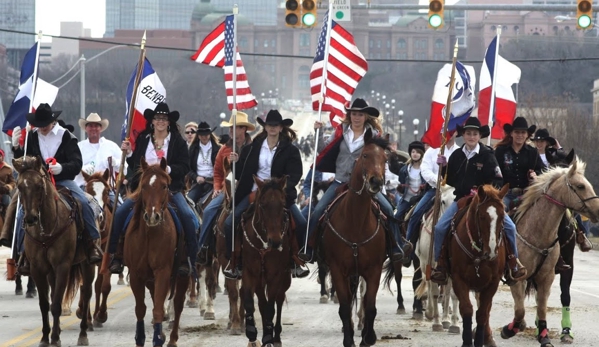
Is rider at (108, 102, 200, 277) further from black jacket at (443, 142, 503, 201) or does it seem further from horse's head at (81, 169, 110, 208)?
black jacket at (443, 142, 503, 201)

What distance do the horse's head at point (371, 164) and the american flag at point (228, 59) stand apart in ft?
8.65

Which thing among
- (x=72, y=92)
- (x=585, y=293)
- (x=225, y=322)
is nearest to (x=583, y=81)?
(x=72, y=92)

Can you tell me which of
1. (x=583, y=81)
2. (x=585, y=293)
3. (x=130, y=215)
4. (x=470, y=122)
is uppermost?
(x=583, y=81)

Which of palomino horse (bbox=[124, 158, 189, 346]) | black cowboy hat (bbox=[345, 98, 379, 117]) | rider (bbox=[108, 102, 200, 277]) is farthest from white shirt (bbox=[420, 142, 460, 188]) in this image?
palomino horse (bbox=[124, 158, 189, 346])

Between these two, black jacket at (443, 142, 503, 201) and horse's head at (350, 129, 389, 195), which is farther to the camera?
black jacket at (443, 142, 503, 201)

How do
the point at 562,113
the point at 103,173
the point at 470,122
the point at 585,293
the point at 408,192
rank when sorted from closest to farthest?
the point at 470,122
the point at 103,173
the point at 408,192
the point at 585,293
the point at 562,113

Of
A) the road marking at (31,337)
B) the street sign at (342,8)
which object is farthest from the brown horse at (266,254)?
the street sign at (342,8)

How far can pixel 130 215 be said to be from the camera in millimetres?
16891

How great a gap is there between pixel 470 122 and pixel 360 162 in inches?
86.2

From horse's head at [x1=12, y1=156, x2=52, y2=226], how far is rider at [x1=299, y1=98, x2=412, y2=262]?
3302 millimetres

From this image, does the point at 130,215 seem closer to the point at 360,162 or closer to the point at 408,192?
the point at 360,162

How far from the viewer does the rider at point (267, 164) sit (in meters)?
17.0

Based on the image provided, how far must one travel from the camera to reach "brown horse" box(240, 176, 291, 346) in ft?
52.3

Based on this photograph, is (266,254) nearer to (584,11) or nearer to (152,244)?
(152,244)
